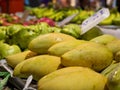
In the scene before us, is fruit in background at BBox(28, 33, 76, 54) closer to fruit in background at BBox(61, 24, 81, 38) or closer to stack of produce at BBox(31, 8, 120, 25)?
fruit in background at BBox(61, 24, 81, 38)

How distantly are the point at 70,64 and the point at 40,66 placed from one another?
10cm

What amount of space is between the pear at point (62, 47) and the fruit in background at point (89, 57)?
2.6 inches

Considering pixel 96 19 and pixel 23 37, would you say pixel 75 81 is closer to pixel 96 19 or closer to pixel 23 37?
pixel 96 19

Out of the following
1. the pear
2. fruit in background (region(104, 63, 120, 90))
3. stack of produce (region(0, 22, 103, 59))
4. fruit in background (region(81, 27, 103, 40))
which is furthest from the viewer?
stack of produce (region(0, 22, 103, 59))

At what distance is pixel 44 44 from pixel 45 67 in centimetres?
16

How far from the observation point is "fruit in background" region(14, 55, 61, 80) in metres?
0.92

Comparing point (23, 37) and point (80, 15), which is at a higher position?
point (23, 37)

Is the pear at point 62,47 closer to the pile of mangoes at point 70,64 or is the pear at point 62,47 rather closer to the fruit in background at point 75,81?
the pile of mangoes at point 70,64

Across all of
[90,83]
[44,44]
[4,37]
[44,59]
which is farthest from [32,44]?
[4,37]

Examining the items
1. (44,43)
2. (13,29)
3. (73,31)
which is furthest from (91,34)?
(13,29)

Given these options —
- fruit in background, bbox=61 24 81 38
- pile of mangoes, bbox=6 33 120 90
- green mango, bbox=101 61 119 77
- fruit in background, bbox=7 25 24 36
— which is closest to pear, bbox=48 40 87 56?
pile of mangoes, bbox=6 33 120 90

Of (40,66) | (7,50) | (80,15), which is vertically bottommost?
(80,15)

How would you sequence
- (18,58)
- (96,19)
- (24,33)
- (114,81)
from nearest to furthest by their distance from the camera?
(114,81), (18,58), (96,19), (24,33)

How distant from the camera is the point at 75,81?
2.43ft
